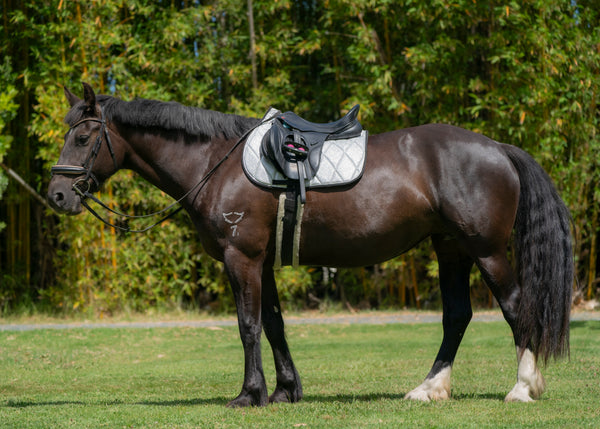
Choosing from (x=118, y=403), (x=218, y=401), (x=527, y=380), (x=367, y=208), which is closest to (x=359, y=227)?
(x=367, y=208)

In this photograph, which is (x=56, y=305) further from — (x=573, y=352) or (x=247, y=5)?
(x=573, y=352)

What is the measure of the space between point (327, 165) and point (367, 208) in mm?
368

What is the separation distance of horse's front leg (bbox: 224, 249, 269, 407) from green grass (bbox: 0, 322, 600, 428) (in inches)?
5.2

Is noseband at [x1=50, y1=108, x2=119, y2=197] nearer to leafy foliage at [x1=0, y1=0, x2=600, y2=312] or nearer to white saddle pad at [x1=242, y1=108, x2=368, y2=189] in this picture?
white saddle pad at [x1=242, y1=108, x2=368, y2=189]

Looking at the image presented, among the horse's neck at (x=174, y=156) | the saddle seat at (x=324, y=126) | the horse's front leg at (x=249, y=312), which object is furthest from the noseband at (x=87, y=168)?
the saddle seat at (x=324, y=126)

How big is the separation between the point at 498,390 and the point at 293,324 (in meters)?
5.61

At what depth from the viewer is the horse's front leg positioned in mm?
4488

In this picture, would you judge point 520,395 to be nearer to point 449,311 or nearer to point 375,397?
point 449,311

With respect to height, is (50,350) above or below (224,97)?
below

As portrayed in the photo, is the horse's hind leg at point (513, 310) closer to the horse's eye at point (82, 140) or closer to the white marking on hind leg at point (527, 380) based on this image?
the white marking on hind leg at point (527, 380)

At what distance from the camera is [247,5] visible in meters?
12.0

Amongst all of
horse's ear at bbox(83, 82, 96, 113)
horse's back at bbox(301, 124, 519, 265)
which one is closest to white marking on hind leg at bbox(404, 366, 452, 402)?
horse's back at bbox(301, 124, 519, 265)

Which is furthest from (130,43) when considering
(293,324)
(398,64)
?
(293,324)

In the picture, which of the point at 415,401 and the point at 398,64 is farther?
the point at 398,64
